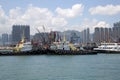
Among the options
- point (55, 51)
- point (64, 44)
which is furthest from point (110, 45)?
point (55, 51)

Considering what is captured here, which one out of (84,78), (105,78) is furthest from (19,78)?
(105,78)

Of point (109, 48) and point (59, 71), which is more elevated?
point (109, 48)

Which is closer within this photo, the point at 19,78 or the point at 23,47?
the point at 19,78

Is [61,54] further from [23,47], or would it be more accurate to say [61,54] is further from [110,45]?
[110,45]

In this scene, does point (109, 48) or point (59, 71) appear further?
point (109, 48)

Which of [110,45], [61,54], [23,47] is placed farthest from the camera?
[110,45]

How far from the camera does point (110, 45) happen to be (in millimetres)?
117250

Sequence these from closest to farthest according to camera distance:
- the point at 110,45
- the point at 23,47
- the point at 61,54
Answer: the point at 61,54
the point at 23,47
the point at 110,45

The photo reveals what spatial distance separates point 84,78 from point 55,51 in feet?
179

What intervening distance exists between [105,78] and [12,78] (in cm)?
865

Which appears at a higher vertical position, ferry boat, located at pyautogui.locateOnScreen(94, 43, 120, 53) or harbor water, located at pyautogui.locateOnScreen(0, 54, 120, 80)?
ferry boat, located at pyautogui.locateOnScreen(94, 43, 120, 53)

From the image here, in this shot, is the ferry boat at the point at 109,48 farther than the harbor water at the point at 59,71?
Yes

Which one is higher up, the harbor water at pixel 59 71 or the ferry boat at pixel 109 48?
the ferry boat at pixel 109 48

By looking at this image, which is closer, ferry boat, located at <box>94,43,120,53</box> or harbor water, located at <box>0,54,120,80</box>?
harbor water, located at <box>0,54,120,80</box>
